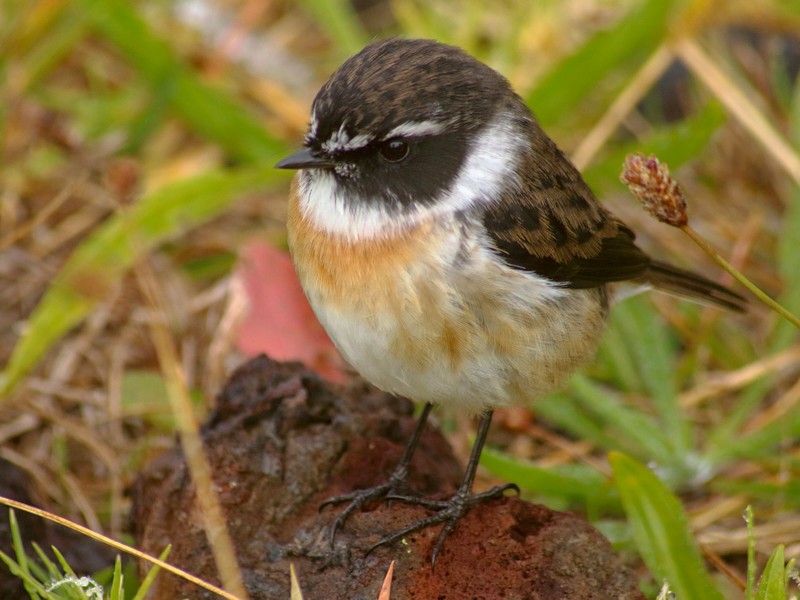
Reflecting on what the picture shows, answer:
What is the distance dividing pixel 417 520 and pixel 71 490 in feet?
5.20

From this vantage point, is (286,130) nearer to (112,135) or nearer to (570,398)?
A: (112,135)

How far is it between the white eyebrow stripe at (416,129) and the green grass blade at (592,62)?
2.34 meters

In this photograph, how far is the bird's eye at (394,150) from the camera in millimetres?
3465

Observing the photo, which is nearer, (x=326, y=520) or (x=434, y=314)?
(x=434, y=314)

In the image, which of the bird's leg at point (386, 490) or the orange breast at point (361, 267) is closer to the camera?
the orange breast at point (361, 267)

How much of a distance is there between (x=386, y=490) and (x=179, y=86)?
10.5ft

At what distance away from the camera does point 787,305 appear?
525 cm

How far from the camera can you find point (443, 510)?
11.6 feet

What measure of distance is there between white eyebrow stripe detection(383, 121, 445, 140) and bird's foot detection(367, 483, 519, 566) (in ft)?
3.99

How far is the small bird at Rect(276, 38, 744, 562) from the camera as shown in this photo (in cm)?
338

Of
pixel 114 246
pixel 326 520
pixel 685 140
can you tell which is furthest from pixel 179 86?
pixel 326 520

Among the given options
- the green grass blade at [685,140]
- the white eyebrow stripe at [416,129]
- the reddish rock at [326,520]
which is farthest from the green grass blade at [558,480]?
the green grass blade at [685,140]

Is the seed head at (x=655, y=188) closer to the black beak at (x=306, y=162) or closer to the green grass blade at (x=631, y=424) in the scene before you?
the black beak at (x=306, y=162)

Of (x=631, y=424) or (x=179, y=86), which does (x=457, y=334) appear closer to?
(x=631, y=424)
